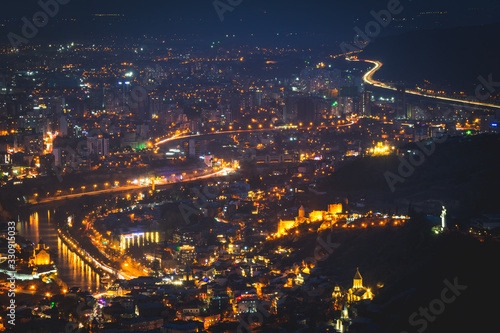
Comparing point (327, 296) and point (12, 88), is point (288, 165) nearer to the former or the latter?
point (12, 88)

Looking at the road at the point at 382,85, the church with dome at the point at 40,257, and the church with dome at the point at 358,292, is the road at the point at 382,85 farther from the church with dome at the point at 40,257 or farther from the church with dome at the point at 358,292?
the church with dome at the point at 358,292

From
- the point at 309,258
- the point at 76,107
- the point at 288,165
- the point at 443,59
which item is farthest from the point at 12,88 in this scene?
the point at 309,258

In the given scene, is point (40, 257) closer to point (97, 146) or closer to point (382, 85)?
point (97, 146)

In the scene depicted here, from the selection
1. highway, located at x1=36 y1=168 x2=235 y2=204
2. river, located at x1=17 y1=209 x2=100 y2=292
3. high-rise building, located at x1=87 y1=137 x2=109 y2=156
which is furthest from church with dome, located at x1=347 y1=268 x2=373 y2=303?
high-rise building, located at x1=87 y1=137 x2=109 y2=156

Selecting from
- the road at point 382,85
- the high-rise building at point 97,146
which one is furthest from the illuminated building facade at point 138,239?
the road at point 382,85

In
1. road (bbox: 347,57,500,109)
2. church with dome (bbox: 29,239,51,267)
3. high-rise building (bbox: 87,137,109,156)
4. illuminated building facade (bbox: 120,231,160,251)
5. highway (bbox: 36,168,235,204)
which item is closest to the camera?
church with dome (bbox: 29,239,51,267)

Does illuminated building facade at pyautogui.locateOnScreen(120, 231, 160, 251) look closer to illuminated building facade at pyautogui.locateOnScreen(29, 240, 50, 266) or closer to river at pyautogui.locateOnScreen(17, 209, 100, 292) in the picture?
river at pyautogui.locateOnScreen(17, 209, 100, 292)

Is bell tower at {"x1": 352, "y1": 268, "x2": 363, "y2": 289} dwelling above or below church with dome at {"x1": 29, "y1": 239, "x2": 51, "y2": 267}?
above
